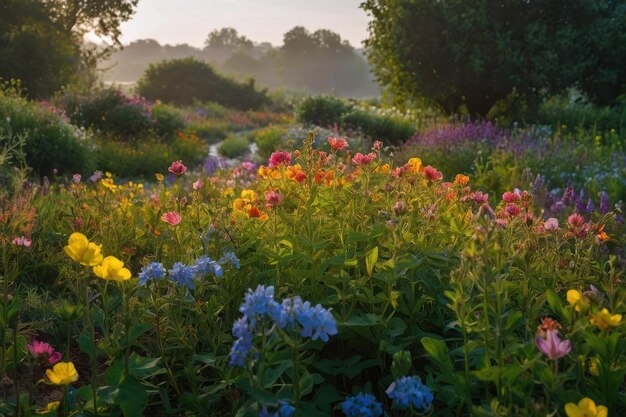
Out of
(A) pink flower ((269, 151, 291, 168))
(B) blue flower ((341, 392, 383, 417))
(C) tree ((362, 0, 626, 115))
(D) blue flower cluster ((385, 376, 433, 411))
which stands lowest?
(B) blue flower ((341, 392, 383, 417))

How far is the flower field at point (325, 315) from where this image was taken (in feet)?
5.27

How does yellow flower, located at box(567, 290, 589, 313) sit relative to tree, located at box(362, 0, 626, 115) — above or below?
below

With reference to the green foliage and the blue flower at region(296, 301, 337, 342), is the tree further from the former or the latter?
the green foliage

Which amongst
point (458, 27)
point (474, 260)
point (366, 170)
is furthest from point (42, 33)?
point (474, 260)

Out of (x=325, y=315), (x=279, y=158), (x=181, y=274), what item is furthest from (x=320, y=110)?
(x=325, y=315)

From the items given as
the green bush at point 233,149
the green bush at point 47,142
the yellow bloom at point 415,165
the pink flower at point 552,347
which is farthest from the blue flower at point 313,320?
the green bush at point 233,149

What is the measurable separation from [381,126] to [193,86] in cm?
2047

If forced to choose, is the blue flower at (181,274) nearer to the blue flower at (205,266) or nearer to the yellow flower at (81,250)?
the blue flower at (205,266)

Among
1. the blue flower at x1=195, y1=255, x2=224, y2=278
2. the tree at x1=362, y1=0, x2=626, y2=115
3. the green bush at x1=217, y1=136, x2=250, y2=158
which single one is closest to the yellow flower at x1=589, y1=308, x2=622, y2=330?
the blue flower at x1=195, y1=255, x2=224, y2=278

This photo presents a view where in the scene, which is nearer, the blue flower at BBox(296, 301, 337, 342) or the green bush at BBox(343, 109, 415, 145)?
the blue flower at BBox(296, 301, 337, 342)

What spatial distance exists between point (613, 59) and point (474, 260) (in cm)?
1635

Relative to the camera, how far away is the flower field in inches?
63.2

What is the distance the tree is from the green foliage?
1835cm

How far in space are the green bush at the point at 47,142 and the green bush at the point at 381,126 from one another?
754cm
